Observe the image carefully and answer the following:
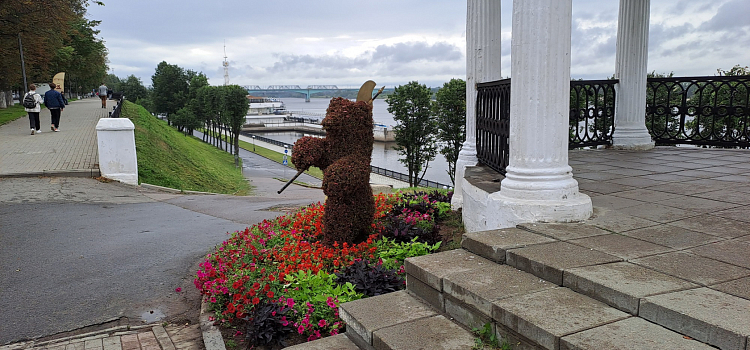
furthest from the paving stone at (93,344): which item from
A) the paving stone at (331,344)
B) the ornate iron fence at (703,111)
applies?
the ornate iron fence at (703,111)

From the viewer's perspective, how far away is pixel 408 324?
3320 mm

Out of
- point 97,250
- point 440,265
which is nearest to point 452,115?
point 97,250

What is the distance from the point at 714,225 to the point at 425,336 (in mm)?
2549

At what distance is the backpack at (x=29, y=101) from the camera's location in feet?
55.1

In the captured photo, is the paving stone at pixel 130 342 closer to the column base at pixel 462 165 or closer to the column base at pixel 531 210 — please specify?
the column base at pixel 531 210

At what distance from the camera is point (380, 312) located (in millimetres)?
3535

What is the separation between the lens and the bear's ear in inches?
232

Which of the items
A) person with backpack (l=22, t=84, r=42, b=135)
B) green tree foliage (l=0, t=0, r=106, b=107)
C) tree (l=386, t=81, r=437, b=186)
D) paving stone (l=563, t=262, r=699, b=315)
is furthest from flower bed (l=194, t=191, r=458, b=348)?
tree (l=386, t=81, r=437, b=186)

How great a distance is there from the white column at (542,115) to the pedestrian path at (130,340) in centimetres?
298

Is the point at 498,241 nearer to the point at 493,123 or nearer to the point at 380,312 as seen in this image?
the point at 380,312

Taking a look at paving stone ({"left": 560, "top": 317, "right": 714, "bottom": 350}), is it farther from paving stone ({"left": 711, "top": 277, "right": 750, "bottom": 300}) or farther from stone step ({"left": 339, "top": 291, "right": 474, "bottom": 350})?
stone step ({"left": 339, "top": 291, "right": 474, "bottom": 350})

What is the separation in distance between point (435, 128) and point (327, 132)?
84.5 ft

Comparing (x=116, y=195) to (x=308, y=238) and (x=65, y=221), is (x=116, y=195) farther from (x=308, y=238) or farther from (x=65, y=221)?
(x=308, y=238)

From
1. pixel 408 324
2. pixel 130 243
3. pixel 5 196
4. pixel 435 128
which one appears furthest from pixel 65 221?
pixel 435 128
